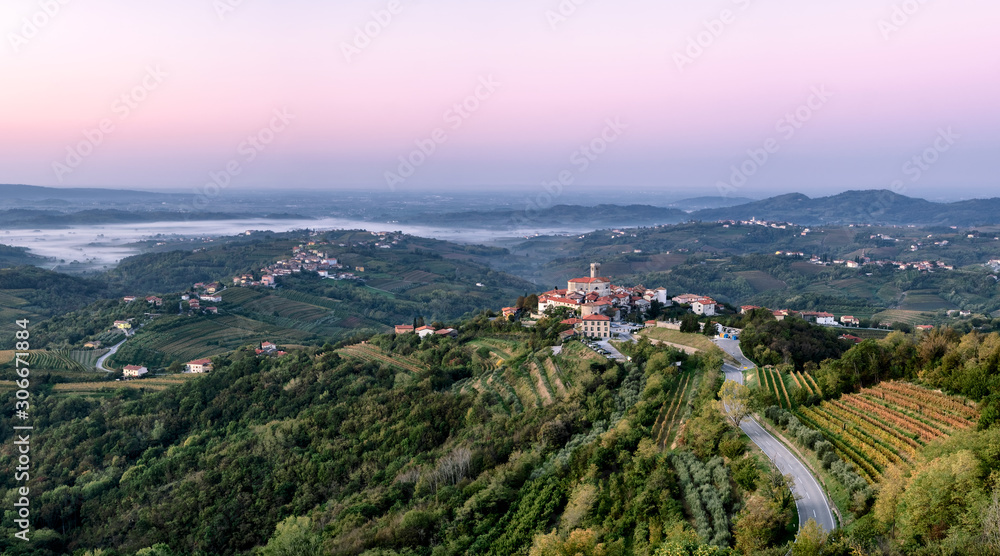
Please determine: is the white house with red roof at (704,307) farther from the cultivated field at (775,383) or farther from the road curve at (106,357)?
the road curve at (106,357)

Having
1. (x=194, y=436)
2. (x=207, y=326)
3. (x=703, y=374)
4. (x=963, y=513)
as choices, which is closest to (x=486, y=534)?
(x=963, y=513)

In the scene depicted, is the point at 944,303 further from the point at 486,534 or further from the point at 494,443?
the point at 486,534

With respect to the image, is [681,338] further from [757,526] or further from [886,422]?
[757,526]

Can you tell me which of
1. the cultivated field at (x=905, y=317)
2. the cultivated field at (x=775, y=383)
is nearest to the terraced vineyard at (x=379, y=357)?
the cultivated field at (x=775, y=383)

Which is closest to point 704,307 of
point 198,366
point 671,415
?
point 671,415

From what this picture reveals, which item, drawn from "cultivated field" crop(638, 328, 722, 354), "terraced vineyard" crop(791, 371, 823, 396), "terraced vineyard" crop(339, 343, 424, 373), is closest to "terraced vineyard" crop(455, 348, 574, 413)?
"terraced vineyard" crop(339, 343, 424, 373)

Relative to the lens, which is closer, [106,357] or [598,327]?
[598,327]
